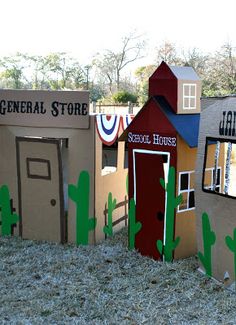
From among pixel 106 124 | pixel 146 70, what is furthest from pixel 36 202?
pixel 146 70

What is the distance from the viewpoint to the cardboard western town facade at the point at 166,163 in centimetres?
468

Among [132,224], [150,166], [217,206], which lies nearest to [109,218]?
[132,224]

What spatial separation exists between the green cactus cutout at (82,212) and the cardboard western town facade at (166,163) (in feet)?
2.13

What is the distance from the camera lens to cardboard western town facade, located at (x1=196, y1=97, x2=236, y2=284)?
394 centimetres

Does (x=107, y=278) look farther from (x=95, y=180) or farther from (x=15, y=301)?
(x=95, y=180)

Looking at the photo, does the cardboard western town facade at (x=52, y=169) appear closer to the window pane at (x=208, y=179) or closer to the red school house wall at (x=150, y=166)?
the red school house wall at (x=150, y=166)

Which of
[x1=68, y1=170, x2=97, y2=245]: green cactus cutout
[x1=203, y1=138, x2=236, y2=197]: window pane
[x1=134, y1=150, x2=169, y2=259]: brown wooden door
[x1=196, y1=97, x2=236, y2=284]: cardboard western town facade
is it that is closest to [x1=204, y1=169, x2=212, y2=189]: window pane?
[x1=203, y1=138, x2=236, y2=197]: window pane

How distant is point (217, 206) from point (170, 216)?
722mm

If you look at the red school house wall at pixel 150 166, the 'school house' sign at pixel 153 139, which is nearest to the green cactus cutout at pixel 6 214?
the red school house wall at pixel 150 166

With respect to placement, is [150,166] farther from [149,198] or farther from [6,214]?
[6,214]

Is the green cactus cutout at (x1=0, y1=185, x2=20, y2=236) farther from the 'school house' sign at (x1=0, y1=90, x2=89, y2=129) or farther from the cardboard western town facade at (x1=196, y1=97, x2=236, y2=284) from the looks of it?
the cardboard western town facade at (x1=196, y1=97, x2=236, y2=284)

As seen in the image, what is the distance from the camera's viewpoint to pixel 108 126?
18.4 ft

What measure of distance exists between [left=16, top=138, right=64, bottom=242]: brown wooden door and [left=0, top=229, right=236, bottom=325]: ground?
0.35m

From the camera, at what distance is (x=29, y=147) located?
5.52 metres
